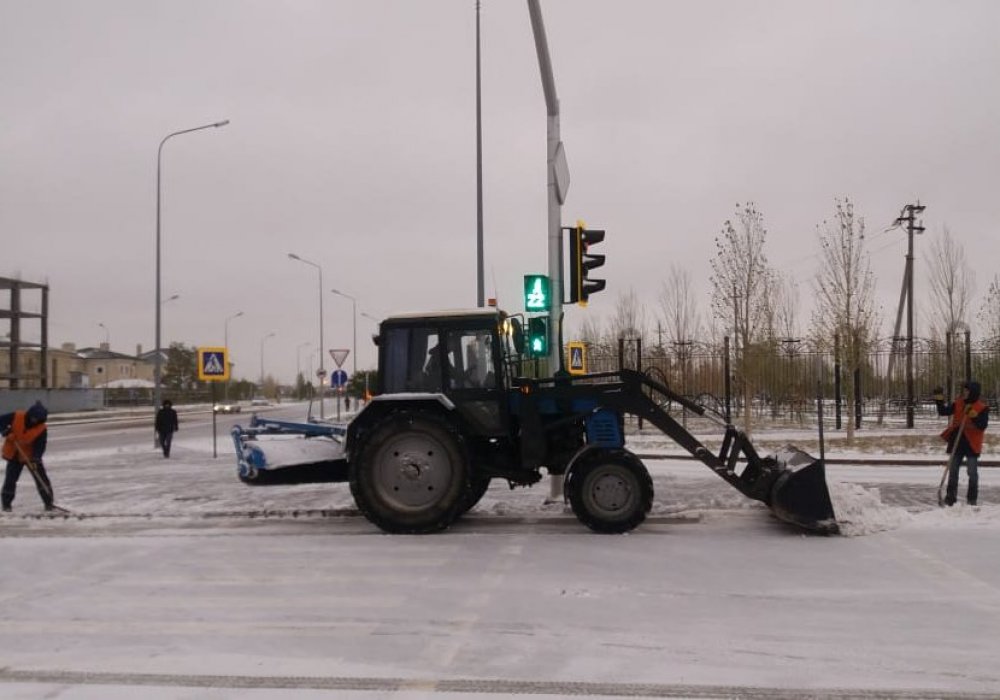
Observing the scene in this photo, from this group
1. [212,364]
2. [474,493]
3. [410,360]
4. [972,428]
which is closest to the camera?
[410,360]

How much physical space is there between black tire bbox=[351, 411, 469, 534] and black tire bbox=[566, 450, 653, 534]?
1269 mm

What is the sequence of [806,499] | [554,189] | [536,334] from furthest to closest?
[554,189], [536,334], [806,499]

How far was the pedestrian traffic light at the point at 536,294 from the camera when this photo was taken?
444 inches

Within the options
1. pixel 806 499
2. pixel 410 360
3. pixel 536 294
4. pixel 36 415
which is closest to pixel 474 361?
pixel 410 360

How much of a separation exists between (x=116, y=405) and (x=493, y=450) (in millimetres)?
85285

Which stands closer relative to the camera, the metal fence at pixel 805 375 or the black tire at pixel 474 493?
the black tire at pixel 474 493

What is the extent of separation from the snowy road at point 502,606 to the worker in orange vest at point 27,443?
0.57 m

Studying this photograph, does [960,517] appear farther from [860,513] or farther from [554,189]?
[554,189]

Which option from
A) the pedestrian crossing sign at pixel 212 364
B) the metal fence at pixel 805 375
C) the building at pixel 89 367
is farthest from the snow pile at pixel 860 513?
the building at pixel 89 367

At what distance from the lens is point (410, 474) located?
29.9ft

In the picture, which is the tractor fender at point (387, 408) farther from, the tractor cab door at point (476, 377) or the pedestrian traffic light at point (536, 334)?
the pedestrian traffic light at point (536, 334)

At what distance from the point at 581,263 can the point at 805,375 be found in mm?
18411

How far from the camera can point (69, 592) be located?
6.74m

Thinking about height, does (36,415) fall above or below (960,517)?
above
